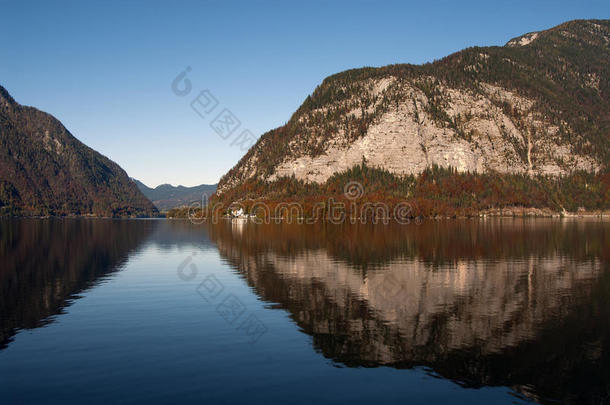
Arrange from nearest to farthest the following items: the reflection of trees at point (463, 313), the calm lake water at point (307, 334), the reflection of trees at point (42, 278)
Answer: the calm lake water at point (307, 334) → the reflection of trees at point (463, 313) → the reflection of trees at point (42, 278)

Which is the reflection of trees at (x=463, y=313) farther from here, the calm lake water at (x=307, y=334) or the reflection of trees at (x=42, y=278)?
the reflection of trees at (x=42, y=278)

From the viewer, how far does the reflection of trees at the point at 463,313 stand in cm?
2169

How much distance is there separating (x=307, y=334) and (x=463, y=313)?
11.6 m

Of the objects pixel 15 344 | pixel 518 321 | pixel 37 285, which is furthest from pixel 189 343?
pixel 37 285

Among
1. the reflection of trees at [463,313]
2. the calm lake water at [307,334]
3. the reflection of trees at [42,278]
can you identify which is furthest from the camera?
the reflection of trees at [42,278]

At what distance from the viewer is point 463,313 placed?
103 ft

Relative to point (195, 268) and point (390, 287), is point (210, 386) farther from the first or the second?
point (195, 268)

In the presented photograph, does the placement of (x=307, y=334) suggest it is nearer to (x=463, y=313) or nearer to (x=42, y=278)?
(x=463, y=313)

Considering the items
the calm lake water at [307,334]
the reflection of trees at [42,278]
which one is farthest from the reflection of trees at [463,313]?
the reflection of trees at [42,278]

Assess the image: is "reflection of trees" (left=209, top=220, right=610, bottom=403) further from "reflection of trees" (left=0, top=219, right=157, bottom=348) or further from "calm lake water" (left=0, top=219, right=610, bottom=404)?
"reflection of trees" (left=0, top=219, right=157, bottom=348)

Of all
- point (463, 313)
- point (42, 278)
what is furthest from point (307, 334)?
point (42, 278)

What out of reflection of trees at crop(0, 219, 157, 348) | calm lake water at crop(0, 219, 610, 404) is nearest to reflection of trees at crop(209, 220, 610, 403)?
calm lake water at crop(0, 219, 610, 404)

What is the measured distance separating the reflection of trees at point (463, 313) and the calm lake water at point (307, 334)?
14cm

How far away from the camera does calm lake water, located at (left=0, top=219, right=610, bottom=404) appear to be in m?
19.3
